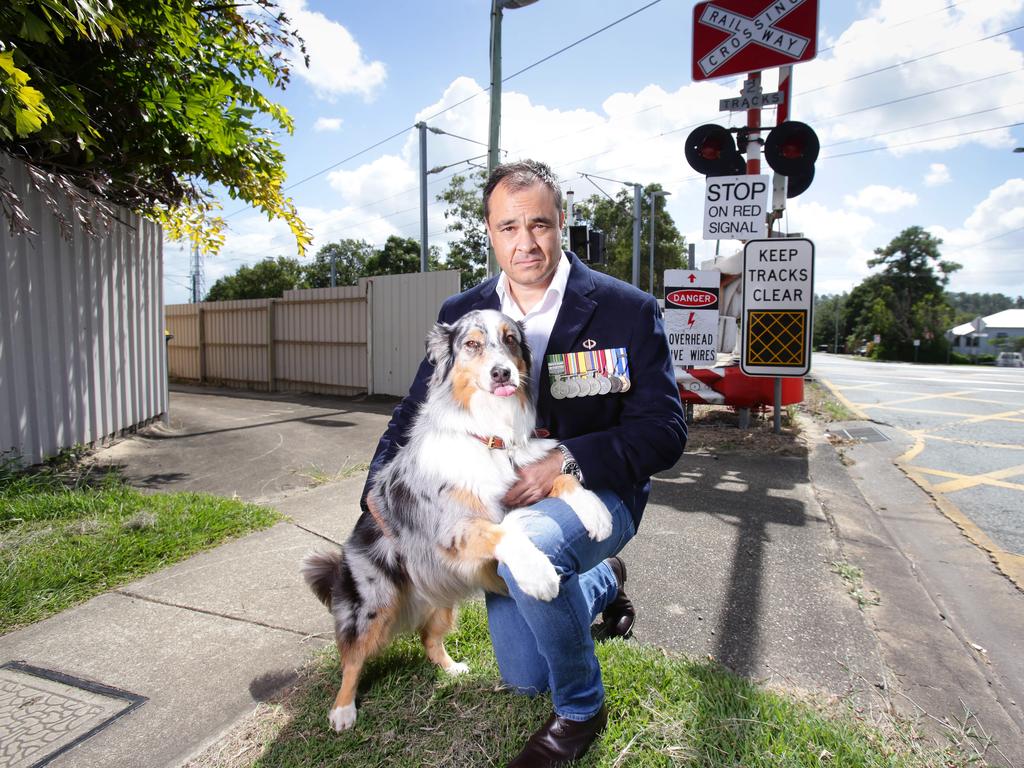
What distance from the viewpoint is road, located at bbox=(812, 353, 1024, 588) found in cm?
484

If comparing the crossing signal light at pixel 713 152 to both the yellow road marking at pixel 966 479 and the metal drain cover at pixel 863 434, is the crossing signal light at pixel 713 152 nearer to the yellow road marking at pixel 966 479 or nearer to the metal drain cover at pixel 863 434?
the yellow road marking at pixel 966 479

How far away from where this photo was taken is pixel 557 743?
6.64 feet

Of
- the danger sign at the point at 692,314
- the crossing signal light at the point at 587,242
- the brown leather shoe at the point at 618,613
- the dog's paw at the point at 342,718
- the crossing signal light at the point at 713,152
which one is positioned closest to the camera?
the dog's paw at the point at 342,718

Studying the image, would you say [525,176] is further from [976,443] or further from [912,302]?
[912,302]

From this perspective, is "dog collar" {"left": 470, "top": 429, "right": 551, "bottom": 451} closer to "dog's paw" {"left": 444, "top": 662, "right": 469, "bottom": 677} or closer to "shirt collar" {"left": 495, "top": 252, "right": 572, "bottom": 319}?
"shirt collar" {"left": 495, "top": 252, "right": 572, "bottom": 319}

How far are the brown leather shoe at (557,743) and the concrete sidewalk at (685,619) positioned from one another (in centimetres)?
89

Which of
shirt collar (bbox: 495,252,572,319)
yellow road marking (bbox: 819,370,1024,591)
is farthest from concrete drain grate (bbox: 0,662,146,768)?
yellow road marking (bbox: 819,370,1024,591)

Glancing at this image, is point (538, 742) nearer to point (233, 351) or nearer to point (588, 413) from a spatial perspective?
point (588, 413)

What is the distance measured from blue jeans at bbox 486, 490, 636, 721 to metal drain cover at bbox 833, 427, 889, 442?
7.51 meters

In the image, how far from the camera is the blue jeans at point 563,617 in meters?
1.95

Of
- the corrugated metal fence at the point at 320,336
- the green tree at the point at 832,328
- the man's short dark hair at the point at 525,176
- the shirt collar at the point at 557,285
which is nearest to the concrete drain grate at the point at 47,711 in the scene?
the shirt collar at the point at 557,285

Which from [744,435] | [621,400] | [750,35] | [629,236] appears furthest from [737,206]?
[629,236]

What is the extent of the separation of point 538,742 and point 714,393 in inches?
255

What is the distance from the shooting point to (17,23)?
3.32 meters
